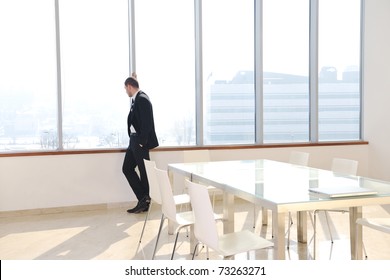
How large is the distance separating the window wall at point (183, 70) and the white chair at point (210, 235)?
378 centimetres

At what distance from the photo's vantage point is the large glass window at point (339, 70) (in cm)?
764

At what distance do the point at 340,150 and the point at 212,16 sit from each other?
276cm

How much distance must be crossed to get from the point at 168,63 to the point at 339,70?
8.88 feet

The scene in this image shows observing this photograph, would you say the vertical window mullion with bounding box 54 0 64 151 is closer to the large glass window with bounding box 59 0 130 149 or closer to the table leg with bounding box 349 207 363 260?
the large glass window with bounding box 59 0 130 149

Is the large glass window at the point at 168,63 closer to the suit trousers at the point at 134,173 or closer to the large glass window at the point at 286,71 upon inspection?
the suit trousers at the point at 134,173

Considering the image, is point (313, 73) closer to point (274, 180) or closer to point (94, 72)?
point (94, 72)

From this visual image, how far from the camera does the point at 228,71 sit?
287 inches

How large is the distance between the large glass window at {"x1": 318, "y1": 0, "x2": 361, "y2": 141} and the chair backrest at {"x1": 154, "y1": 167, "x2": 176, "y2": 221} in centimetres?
442

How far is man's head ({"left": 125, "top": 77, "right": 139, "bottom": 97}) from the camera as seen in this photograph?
241 inches

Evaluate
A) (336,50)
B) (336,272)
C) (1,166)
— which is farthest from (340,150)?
(336,272)

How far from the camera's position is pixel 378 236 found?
487cm

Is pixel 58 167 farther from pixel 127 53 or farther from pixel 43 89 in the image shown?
pixel 127 53

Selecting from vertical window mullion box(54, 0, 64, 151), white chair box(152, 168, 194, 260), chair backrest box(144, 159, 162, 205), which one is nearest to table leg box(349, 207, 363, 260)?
white chair box(152, 168, 194, 260)

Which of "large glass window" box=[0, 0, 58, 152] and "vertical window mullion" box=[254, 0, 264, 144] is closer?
"large glass window" box=[0, 0, 58, 152]
